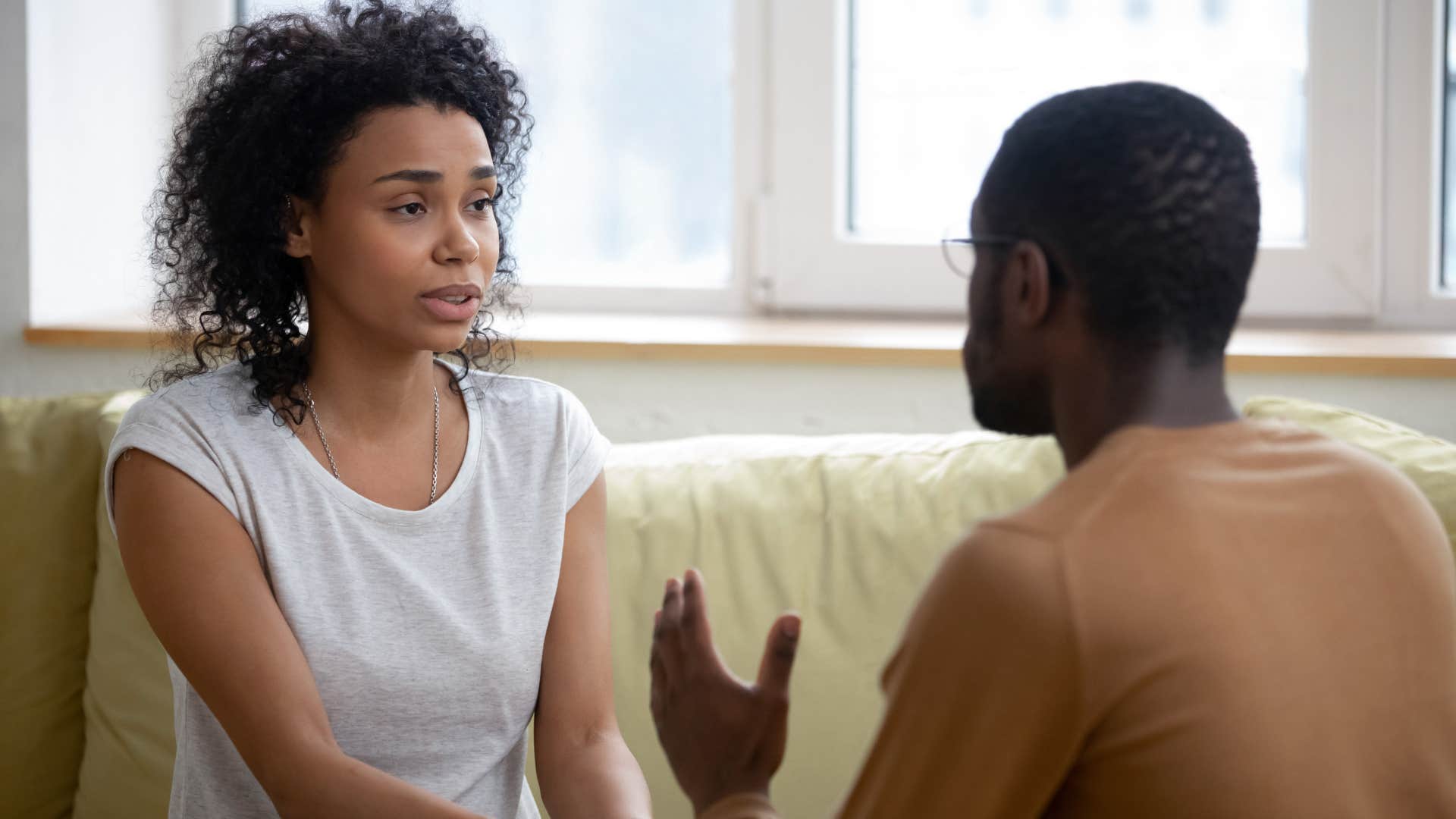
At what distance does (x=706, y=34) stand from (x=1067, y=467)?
1710 mm

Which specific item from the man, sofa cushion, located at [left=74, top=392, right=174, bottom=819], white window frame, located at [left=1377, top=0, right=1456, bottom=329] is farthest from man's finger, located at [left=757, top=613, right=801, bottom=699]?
white window frame, located at [left=1377, top=0, right=1456, bottom=329]

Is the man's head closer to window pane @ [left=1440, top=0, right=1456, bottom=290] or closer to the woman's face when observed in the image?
the woman's face

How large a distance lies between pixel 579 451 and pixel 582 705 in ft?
0.85

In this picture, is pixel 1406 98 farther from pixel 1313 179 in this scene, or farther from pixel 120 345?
pixel 120 345

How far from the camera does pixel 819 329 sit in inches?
84.0

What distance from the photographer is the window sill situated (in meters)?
1.83

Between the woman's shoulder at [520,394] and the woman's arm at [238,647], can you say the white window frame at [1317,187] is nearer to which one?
the woman's shoulder at [520,394]

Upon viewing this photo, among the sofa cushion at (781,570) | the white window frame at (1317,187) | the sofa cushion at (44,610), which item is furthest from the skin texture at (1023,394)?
the white window frame at (1317,187)

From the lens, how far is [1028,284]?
0.73 metres

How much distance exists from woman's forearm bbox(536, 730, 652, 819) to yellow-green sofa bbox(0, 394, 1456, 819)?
0.29 m

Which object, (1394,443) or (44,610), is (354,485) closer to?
(44,610)

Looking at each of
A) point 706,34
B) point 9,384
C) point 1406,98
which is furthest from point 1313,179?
point 9,384

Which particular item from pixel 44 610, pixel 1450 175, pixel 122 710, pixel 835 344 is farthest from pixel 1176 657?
pixel 1450 175

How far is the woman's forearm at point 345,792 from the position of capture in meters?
1.10
